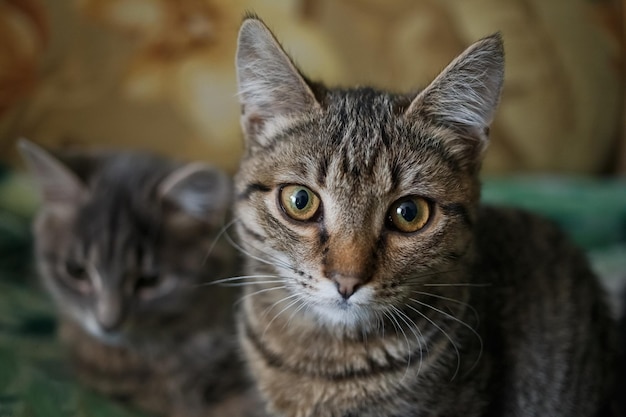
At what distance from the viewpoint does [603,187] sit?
74.3 inches

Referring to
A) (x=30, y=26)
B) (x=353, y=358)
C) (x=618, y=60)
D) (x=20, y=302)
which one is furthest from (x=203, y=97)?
(x=618, y=60)

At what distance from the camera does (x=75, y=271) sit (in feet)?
4.19

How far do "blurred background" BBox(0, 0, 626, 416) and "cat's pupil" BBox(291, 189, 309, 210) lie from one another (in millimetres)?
775

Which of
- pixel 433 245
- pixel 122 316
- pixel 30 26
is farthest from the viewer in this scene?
pixel 30 26

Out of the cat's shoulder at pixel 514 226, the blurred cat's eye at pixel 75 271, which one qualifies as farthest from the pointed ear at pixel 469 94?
the blurred cat's eye at pixel 75 271

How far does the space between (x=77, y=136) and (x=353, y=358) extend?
44.4 inches

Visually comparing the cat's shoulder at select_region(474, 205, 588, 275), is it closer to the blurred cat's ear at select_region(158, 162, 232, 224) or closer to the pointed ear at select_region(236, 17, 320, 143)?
the pointed ear at select_region(236, 17, 320, 143)

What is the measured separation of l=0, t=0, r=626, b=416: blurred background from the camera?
1716 mm

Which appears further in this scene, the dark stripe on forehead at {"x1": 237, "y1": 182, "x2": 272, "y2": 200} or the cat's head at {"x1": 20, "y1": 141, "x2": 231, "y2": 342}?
the cat's head at {"x1": 20, "y1": 141, "x2": 231, "y2": 342}

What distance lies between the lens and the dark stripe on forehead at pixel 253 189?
978 mm

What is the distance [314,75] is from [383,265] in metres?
1.06

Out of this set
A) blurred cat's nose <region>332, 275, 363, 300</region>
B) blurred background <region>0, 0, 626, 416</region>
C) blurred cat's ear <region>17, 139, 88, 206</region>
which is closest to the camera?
blurred cat's nose <region>332, 275, 363, 300</region>

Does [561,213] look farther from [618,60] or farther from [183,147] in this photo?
[183,147]

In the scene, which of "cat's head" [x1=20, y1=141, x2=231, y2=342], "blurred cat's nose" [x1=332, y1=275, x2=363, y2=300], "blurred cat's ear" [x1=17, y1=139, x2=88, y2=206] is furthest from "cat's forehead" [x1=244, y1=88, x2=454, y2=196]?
"blurred cat's ear" [x1=17, y1=139, x2=88, y2=206]
